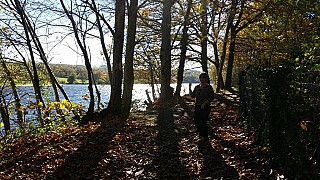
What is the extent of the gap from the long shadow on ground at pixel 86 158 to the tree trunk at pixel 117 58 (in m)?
3.16

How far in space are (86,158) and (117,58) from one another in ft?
20.5

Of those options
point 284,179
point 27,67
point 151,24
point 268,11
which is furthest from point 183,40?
point 284,179

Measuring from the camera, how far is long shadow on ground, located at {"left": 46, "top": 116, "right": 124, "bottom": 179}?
570 centimetres

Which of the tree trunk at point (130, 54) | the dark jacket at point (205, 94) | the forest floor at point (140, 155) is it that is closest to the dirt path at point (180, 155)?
the forest floor at point (140, 155)

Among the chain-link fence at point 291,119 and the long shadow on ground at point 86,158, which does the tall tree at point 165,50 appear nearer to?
the long shadow on ground at point 86,158

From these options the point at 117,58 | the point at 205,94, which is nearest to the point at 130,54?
the point at 117,58

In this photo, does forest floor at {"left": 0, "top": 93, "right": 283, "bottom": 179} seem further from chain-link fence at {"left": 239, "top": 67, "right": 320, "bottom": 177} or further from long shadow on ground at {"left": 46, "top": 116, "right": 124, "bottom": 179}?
chain-link fence at {"left": 239, "top": 67, "right": 320, "bottom": 177}

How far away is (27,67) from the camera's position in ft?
76.7

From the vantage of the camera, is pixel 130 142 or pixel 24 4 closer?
pixel 130 142

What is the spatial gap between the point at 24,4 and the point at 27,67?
8.34 metres

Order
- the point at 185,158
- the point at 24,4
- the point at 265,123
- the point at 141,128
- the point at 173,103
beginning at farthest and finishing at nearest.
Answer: the point at 173,103 < the point at 24,4 < the point at 141,128 < the point at 185,158 < the point at 265,123

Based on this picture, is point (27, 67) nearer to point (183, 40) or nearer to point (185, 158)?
point (183, 40)

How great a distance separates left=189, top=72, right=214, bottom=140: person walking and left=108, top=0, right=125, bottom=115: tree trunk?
196 inches

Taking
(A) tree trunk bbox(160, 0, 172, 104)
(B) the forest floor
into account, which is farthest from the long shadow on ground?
(A) tree trunk bbox(160, 0, 172, 104)
